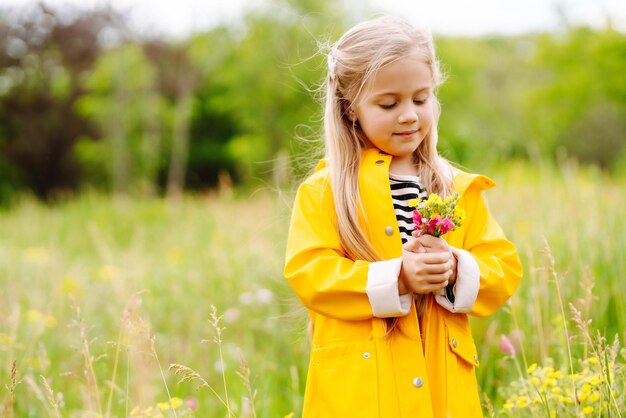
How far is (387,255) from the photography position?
82.4 inches

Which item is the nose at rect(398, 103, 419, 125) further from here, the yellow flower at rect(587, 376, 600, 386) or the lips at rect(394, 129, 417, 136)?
the yellow flower at rect(587, 376, 600, 386)

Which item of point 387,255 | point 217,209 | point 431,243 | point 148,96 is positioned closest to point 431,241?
point 431,243

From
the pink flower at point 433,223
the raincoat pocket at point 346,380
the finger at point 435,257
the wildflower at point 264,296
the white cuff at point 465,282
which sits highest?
the pink flower at point 433,223

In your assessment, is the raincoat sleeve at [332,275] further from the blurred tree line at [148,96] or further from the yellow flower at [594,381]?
the blurred tree line at [148,96]

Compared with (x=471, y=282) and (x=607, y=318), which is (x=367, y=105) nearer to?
(x=471, y=282)

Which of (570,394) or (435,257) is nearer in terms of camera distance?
(435,257)

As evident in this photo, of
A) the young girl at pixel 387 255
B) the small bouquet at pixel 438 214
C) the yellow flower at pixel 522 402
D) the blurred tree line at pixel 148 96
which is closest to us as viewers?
the small bouquet at pixel 438 214

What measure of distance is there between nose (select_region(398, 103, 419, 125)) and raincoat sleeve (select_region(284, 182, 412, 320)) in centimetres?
32

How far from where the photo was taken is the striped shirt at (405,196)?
213 centimetres

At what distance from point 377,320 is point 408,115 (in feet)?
1.96

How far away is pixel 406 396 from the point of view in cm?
198

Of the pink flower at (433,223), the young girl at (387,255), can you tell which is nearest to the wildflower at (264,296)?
the young girl at (387,255)

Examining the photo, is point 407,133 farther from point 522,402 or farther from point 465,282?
point 522,402

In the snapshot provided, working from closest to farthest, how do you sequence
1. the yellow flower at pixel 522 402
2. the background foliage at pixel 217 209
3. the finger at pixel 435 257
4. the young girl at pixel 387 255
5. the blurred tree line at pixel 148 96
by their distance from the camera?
1. the finger at pixel 435 257
2. the young girl at pixel 387 255
3. the yellow flower at pixel 522 402
4. the background foliage at pixel 217 209
5. the blurred tree line at pixel 148 96
